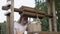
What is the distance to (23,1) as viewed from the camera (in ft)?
16.7

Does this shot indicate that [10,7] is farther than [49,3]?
No

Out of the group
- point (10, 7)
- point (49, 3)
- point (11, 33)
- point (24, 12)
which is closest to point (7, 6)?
point (10, 7)

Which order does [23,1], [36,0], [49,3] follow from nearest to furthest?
[49,3] < [23,1] < [36,0]

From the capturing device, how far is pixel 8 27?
94.0 inches

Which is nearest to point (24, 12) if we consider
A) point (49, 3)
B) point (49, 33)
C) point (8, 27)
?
point (8, 27)

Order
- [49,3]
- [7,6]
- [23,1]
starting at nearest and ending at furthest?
[7,6] < [49,3] < [23,1]

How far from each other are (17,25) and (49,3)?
134cm

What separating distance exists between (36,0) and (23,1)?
109 cm

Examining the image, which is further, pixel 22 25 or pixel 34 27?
pixel 22 25

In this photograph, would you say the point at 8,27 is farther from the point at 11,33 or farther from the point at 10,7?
the point at 10,7

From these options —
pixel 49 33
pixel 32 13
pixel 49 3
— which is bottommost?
pixel 49 33

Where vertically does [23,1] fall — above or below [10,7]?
above

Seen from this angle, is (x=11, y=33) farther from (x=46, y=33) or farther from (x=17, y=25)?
(x=46, y=33)

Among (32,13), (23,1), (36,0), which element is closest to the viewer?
→ (32,13)
